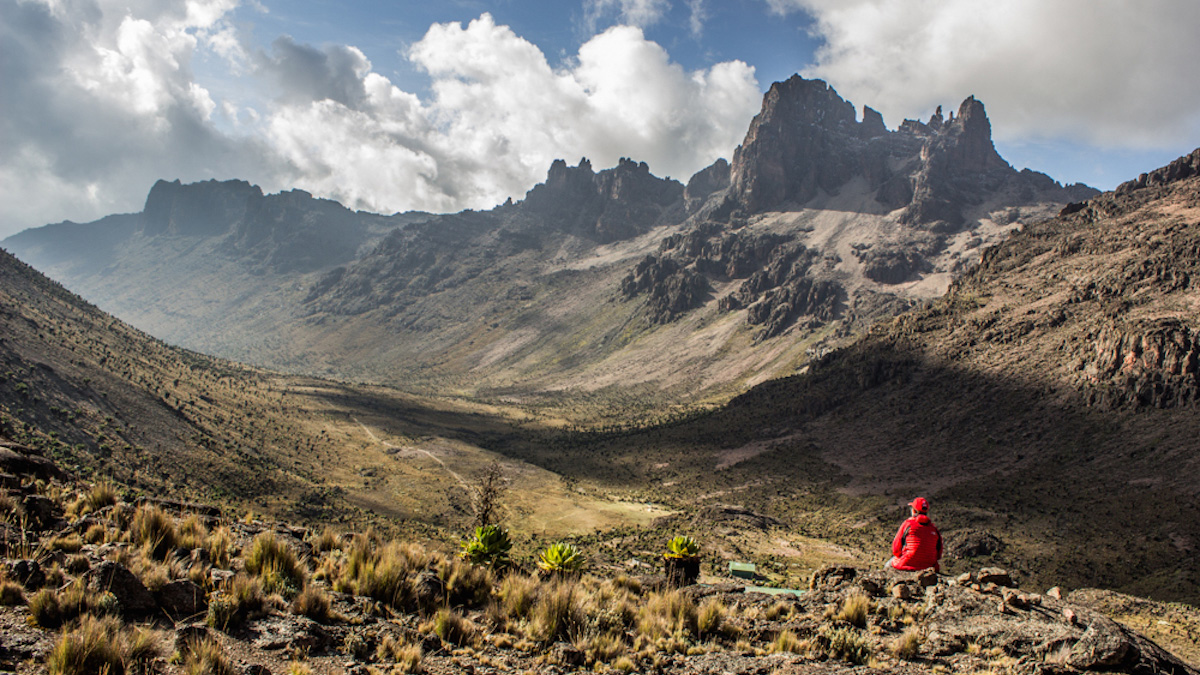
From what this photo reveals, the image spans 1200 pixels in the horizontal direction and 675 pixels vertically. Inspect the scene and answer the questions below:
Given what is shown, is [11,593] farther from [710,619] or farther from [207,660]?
[710,619]

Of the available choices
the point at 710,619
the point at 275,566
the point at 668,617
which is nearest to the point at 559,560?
the point at 668,617

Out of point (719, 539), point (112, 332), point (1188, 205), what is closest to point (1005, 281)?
point (1188, 205)

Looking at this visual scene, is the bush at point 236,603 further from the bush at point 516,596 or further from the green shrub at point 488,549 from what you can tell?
the green shrub at point 488,549

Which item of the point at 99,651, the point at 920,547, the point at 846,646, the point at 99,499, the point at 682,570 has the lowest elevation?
the point at 682,570

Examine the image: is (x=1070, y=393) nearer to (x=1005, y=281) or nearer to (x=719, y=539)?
(x=1005, y=281)

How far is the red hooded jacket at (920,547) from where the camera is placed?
14.3 m

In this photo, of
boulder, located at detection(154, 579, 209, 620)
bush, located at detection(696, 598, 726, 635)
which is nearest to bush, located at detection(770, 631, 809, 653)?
bush, located at detection(696, 598, 726, 635)

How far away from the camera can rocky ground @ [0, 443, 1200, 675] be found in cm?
739

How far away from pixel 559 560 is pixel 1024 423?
73.8 metres

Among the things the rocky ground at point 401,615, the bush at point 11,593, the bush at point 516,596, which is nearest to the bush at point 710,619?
the rocky ground at point 401,615

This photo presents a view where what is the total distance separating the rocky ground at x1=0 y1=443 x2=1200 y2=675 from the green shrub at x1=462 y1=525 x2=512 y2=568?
0.91 ft

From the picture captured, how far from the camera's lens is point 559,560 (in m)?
15.2

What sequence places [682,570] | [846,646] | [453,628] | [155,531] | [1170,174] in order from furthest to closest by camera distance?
[1170,174], [682,570], [846,646], [155,531], [453,628]

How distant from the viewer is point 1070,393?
224ft
